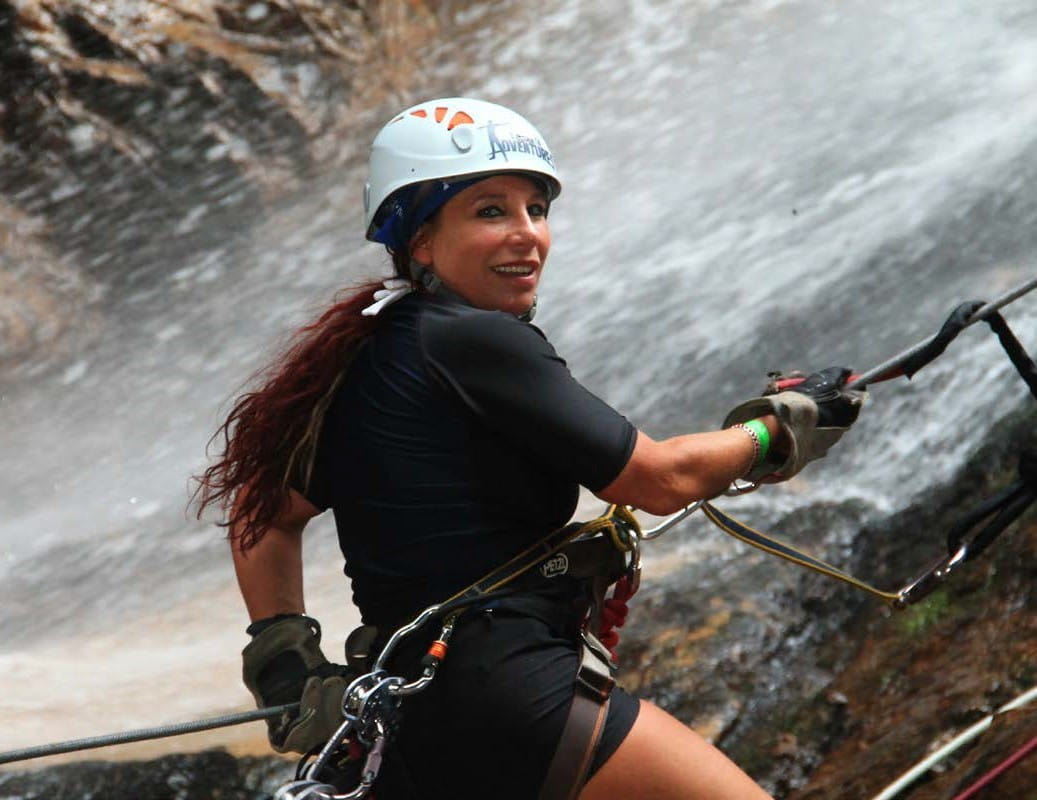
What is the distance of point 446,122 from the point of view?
2574mm

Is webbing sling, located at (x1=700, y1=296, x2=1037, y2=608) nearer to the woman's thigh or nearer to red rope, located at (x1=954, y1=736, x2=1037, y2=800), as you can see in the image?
red rope, located at (x1=954, y1=736, x2=1037, y2=800)

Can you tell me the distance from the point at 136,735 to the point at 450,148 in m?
1.24

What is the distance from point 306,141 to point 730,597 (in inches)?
269

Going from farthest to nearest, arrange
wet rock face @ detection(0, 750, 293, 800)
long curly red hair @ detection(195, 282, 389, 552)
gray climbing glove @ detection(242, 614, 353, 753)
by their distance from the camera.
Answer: wet rock face @ detection(0, 750, 293, 800)
gray climbing glove @ detection(242, 614, 353, 753)
long curly red hair @ detection(195, 282, 389, 552)

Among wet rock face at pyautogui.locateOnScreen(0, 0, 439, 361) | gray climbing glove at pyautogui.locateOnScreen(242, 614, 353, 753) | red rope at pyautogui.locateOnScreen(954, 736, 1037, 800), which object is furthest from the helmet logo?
wet rock face at pyautogui.locateOnScreen(0, 0, 439, 361)

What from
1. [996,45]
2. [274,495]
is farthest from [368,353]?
[996,45]

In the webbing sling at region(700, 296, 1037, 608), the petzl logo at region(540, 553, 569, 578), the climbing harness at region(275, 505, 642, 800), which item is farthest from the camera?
the webbing sling at region(700, 296, 1037, 608)

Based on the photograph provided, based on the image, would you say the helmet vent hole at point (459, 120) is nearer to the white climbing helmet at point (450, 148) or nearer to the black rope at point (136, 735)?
the white climbing helmet at point (450, 148)

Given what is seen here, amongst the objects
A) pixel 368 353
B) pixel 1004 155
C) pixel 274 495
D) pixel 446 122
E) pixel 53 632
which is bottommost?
pixel 53 632

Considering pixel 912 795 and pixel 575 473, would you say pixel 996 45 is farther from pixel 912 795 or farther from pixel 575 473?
pixel 575 473

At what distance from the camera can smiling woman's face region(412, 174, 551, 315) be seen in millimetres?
2492

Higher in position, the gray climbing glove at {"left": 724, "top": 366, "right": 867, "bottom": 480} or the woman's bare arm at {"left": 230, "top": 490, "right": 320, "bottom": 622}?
the gray climbing glove at {"left": 724, "top": 366, "right": 867, "bottom": 480}

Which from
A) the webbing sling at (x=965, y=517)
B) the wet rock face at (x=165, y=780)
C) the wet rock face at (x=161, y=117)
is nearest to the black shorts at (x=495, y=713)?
the webbing sling at (x=965, y=517)

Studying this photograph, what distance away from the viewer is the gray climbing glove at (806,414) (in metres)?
2.57
